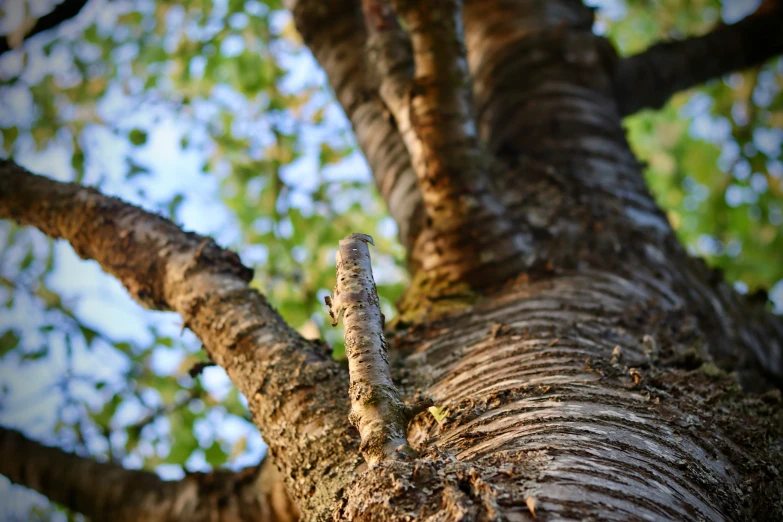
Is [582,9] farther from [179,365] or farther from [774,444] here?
[179,365]

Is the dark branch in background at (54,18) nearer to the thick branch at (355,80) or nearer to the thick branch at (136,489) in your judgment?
the thick branch at (355,80)

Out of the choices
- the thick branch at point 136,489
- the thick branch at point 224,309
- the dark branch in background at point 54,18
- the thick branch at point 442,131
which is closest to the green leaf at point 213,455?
the thick branch at point 136,489

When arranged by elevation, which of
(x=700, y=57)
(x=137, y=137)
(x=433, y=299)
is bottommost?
(x=433, y=299)

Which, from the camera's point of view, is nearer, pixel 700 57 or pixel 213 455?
pixel 213 455

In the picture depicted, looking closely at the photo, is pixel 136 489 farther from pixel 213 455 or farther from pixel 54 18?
pixel 54 18

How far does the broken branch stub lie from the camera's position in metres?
1.05

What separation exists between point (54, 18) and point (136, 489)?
1.77m

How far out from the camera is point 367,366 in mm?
1093

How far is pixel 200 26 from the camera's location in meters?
4.49

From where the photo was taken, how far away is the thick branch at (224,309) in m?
1.37

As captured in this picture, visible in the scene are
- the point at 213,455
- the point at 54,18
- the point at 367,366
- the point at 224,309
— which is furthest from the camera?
the point at 213,455

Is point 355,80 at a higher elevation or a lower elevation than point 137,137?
lower

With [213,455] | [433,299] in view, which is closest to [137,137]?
[213,455]

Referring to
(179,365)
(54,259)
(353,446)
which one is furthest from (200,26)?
(353,446)
